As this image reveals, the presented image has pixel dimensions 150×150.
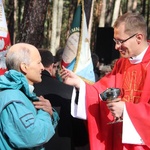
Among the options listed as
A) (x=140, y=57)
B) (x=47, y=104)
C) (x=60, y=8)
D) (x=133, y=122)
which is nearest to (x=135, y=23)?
(x=140, y=57)

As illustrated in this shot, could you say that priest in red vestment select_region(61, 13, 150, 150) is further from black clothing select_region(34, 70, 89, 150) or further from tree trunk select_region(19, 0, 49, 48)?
tree trunk select_region(19, 0, 49, 48)

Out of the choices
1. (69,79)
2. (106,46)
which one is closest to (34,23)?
(69,79)

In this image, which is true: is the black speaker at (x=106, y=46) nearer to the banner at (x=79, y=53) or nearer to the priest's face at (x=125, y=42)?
the banner at (x=79, y=53)

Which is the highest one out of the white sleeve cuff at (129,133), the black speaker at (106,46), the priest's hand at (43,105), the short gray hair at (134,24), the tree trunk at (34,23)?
the short gray hair at (134,24)

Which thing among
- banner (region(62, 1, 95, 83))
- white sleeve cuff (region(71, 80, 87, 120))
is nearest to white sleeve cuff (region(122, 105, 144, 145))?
white sleeve cuff (region(71, 80, 87, 120))

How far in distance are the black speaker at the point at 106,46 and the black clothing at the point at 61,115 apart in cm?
746

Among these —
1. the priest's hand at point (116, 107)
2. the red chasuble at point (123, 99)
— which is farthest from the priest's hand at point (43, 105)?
the red chasuble at point (123, 99)

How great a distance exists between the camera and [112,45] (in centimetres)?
1177

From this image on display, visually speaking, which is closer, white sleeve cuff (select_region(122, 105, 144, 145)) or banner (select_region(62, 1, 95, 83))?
white sleeve cuff (select_region(122, 105, 144, 145))

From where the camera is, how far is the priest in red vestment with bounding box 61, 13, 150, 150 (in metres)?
3.74

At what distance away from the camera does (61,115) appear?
3.93 metres

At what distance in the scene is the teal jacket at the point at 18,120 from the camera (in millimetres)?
2920

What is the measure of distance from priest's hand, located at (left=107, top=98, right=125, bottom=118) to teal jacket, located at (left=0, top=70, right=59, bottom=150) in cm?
69

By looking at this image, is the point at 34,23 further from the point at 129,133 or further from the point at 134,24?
the point at 129,133
